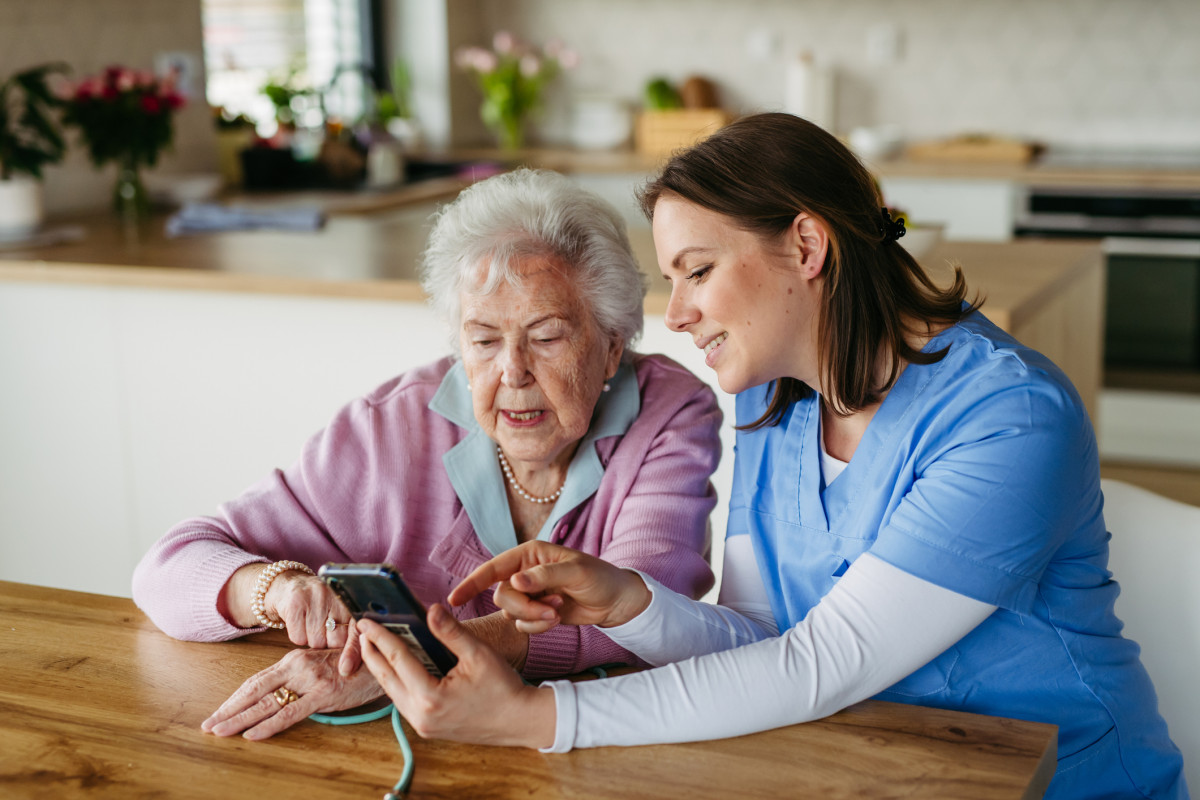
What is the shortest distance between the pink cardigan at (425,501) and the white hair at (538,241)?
153 mm

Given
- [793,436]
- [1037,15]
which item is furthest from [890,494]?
[1037,15]

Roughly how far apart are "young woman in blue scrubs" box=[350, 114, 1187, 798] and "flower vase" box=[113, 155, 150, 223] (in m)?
2.55

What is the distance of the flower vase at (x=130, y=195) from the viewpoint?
11.4 ft

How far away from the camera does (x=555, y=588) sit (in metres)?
1.19

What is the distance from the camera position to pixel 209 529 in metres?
1.52

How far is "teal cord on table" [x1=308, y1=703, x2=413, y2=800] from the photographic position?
1022mm

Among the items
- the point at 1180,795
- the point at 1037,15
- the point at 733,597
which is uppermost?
the point at 1037,15

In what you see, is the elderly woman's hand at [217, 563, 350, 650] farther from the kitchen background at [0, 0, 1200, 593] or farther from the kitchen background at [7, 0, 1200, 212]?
the kitchen background at [7, 0, 1200, 212]

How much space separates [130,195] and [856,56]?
9.45 feet

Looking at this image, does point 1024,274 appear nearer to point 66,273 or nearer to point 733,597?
point 733,597

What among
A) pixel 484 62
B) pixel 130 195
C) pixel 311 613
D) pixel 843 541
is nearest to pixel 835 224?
pixel 843 541

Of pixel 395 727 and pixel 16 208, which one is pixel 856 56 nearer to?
pixel 16 208

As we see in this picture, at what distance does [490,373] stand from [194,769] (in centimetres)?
60

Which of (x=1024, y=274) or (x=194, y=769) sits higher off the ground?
(x=1024, y=274)
